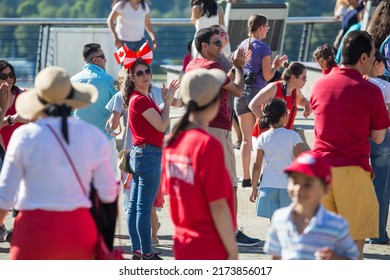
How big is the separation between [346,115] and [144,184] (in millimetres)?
2225

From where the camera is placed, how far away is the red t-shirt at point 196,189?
6449 mm

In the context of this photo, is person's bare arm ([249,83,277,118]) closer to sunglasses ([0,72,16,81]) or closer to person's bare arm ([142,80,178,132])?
person's bare arm ([142,80,178,132])

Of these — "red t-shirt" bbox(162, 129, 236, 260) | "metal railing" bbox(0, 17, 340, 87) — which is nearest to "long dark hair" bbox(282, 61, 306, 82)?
"red t-shirt" bbox(162, 129, 236, 260)

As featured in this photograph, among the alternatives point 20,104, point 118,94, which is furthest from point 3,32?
point 20,104

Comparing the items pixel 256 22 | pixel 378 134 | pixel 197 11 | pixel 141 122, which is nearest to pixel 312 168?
pixel 378 134

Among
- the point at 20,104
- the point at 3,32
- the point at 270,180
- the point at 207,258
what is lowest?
the point at 3,32

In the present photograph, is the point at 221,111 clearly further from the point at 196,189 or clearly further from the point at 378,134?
the point at 196,189

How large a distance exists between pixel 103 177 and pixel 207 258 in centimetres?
71

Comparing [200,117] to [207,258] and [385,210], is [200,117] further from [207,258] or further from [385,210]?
[385,210]

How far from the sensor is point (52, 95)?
6.84 m

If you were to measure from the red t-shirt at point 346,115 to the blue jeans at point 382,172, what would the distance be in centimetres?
218

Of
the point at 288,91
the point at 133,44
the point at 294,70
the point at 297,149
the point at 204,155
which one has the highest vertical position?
the point at 204,155

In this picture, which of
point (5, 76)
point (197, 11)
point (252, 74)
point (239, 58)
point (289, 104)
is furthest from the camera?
point (197, 11)

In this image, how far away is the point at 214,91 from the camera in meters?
6.76
